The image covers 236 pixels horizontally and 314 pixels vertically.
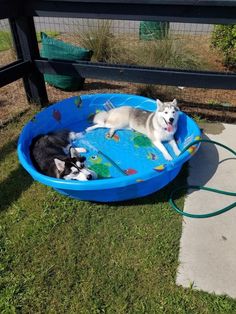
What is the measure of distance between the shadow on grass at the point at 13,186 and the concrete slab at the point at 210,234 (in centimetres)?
206

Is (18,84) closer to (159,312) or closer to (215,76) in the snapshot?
(215,76)

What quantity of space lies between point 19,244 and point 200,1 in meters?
Answer: 3.68

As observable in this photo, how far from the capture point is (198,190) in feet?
13.0

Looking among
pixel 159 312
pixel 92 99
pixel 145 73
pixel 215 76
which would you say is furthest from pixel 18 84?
pixel 159 312

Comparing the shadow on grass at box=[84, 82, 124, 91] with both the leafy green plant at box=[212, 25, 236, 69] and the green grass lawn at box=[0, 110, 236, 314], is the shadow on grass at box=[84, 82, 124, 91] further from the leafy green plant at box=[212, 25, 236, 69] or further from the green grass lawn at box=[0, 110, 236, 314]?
the green grass lawn at box=[0, 110, 236, 314]

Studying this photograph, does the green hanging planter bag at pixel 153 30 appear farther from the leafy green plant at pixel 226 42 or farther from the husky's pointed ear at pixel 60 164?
the husky's pointed ear at pixel 60 164

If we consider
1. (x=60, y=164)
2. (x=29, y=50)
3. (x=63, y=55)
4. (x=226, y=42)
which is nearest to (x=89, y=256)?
(x=60, y=164)

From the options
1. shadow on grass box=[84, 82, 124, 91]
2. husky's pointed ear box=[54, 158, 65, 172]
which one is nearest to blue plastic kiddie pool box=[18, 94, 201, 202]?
husky's pointed ear box=[54, 158, 65, 172]

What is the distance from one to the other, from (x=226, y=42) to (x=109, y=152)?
392 cm

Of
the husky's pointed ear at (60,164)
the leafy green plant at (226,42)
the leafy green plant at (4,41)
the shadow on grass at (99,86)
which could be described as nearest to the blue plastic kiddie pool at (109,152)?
the husky's pointed ear at (60,164)

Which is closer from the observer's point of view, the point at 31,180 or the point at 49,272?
the point at 49,272

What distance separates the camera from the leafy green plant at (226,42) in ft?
21.5

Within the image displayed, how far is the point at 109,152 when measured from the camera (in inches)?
187

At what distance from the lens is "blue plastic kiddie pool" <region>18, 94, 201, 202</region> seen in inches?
136
